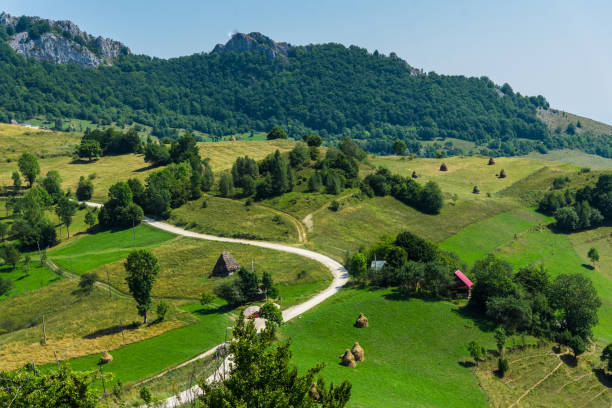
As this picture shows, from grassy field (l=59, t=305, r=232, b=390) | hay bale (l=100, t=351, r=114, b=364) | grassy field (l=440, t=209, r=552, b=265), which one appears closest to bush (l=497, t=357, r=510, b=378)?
grassy field (l=59, t=305, r=232, b=390)

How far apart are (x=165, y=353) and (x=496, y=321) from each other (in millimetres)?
51760

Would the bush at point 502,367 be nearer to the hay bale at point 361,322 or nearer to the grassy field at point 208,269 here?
the hay bale at point 361,322

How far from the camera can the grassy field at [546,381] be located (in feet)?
174

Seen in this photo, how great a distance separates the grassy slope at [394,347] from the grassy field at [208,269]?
1119cm

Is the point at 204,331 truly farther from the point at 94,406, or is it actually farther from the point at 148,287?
the point at 94,406

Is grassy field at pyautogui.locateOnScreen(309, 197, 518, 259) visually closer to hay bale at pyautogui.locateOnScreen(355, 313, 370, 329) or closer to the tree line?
the tree line

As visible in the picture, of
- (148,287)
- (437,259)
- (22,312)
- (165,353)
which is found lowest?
(22,312)

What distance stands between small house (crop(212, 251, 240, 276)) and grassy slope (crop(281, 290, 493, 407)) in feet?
80.6

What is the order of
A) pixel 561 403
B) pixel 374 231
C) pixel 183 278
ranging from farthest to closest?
pixel 374 231 < pixel 183 278 < pixel 561 403

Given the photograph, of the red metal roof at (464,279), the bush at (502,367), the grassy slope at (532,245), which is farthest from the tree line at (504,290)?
the grassy slope at (532,245)

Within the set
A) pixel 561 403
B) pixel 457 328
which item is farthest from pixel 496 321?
pixel 561 403

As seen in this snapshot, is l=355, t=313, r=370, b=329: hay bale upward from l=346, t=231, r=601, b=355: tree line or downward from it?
downward

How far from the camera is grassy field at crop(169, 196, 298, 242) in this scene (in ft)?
373

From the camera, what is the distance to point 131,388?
48.6 m
